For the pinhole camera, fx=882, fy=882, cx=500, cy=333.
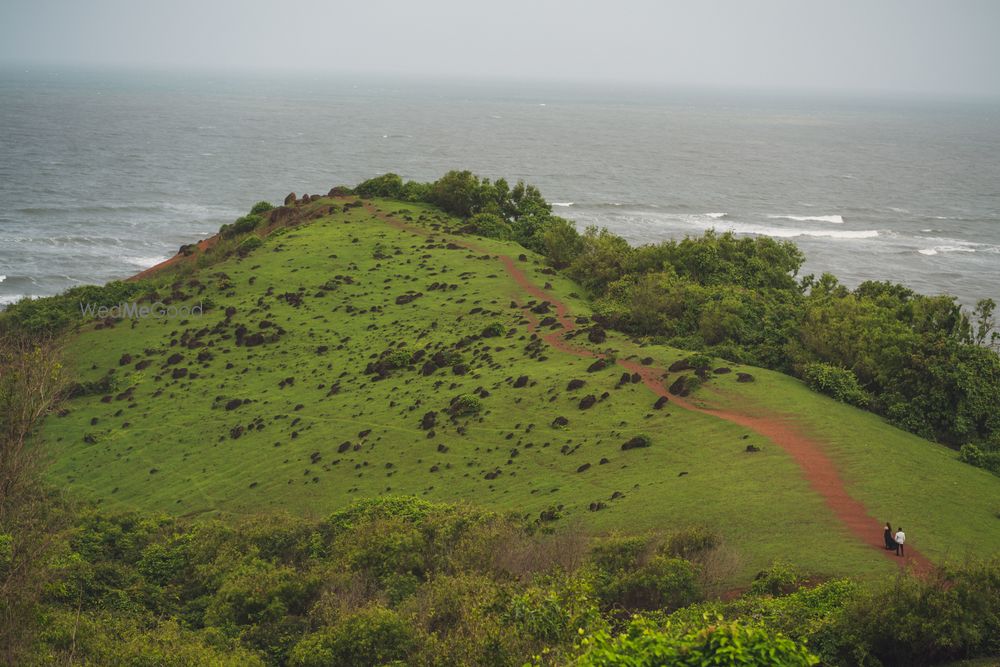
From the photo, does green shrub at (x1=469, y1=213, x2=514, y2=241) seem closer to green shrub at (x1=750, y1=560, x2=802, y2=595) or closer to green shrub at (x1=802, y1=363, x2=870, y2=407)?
green shrub at (x1=802, y1=363, x2=870, y2=407)

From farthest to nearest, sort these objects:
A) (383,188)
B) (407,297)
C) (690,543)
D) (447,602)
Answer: (383,188) < (407,297) < (690,543) < (447,602)

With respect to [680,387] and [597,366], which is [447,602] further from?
[597,366]

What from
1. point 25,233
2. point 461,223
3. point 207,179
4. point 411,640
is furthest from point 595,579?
point 207,179

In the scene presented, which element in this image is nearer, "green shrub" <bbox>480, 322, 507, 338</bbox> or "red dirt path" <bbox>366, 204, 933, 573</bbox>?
"red dirt path" <bbox>366, 204, 933, 573</bbox>

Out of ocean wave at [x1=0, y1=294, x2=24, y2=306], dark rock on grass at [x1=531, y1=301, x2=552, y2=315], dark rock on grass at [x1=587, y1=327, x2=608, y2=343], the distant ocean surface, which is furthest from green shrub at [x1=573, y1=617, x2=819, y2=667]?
the distant ocean surface

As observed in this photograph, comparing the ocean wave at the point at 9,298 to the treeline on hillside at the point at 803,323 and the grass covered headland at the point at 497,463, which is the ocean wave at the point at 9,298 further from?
the treeline on hillside at the point at 803,323

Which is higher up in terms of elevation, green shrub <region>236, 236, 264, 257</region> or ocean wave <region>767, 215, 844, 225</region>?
ocean wave <region>767, 215, 844, 225</region>

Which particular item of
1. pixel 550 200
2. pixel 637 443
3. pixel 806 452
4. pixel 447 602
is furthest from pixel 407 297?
pixel 550 200
